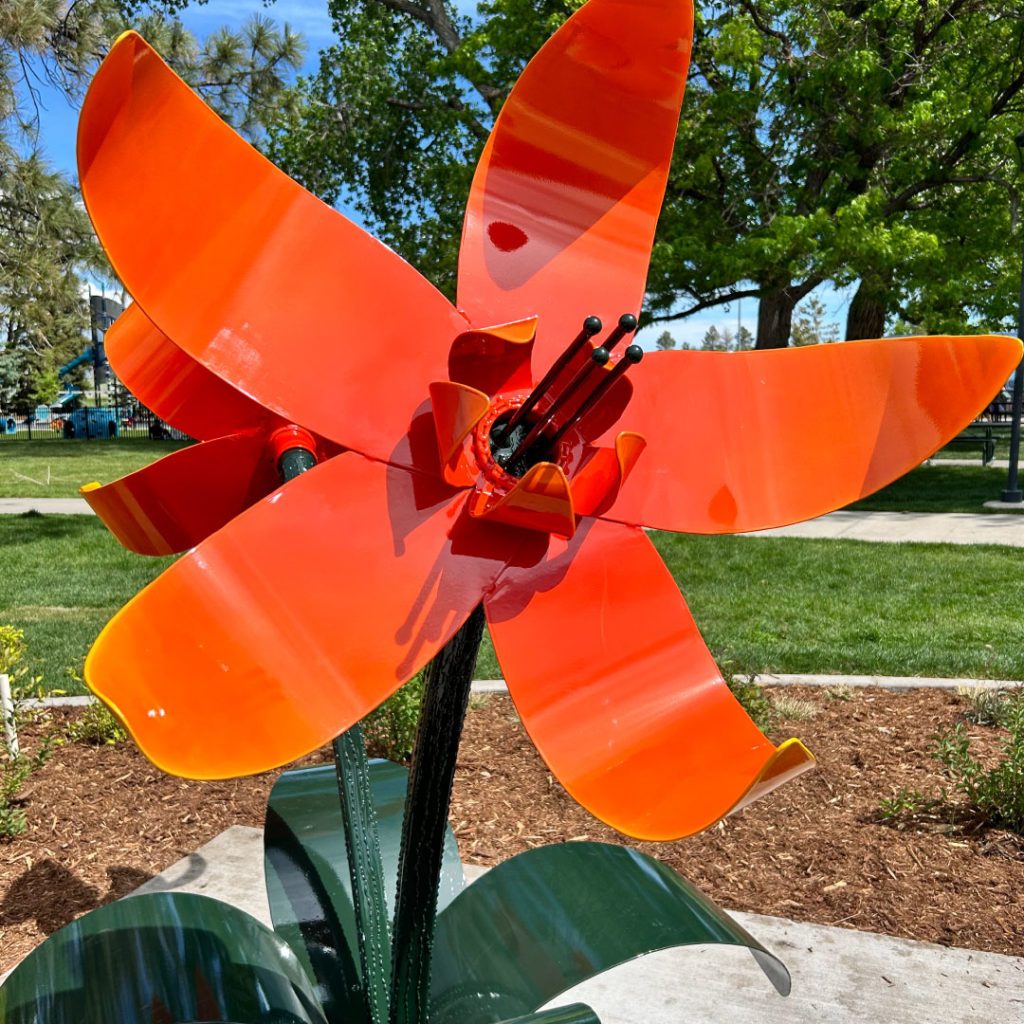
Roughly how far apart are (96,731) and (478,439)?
3422 mm

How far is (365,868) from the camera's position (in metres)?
1.62

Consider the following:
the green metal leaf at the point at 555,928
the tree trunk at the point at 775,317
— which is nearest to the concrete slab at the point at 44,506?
→ the tree trunk at the point at 775,317

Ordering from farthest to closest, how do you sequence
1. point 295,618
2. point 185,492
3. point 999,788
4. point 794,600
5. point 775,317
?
point 775,317 → point 794,600 → point 999,788 → point 185,492 → point 295,618

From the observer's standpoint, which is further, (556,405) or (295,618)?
(556,405)

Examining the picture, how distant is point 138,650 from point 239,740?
0.12m

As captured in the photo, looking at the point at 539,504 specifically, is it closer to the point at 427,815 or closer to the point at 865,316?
the point at 427,815

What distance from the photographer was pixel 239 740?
2.87 feet

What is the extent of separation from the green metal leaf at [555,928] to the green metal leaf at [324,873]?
21 centimetres

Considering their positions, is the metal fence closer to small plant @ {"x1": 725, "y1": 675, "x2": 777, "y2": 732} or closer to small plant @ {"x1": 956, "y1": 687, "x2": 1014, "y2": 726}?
small plant @ {"x1": 725, "y1": 675, "x2": 777, "y2": 732}

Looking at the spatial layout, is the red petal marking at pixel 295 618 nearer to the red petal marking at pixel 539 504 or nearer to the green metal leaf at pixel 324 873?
the red petal marking at pixel 539 504

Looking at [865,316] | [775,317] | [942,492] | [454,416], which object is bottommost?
[942,492]

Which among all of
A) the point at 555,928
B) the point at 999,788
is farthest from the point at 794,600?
the point at 555,928

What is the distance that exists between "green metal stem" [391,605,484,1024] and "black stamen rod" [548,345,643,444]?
233 mm

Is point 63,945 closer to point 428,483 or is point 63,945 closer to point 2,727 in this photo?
point 428,483
